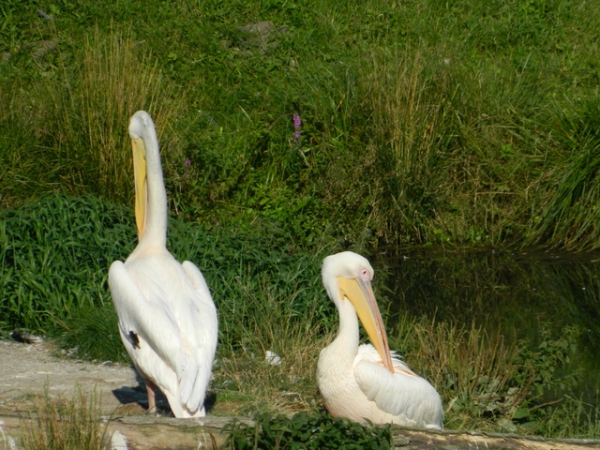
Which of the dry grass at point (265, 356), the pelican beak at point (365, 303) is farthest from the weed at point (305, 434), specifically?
the dry grass at point (265, 356)

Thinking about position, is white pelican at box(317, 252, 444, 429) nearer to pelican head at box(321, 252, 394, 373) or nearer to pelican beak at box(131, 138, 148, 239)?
pelican head at box(321, 252, 394, 373)

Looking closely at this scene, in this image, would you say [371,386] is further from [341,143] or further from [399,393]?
[341,143]

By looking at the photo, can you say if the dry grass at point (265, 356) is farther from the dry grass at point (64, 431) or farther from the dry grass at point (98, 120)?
the dry grass at point (98, 120)

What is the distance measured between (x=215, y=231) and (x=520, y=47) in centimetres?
601

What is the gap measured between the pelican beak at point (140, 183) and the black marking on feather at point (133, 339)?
0.86 meters

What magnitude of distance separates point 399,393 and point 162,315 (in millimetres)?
1307

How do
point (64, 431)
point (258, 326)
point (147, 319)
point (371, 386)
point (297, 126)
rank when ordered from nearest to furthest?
point (64, 431), point (147, 319), point (371, 386), point (258, 326), point (297, 126)

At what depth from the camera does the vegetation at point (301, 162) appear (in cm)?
638

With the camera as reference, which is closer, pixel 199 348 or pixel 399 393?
pixel 199 348

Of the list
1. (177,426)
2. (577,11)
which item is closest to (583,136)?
(577,11)

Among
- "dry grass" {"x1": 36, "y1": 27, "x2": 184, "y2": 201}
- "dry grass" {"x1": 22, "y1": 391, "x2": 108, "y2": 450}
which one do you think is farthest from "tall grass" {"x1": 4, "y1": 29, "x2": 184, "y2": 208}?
"dry grass" {"x1": 22, "y1": 391, "x2": 108, "y2": 450}

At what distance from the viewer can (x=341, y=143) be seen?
975 centimetres

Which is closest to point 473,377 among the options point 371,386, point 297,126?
point 371,386

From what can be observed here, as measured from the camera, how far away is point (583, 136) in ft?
31.0
